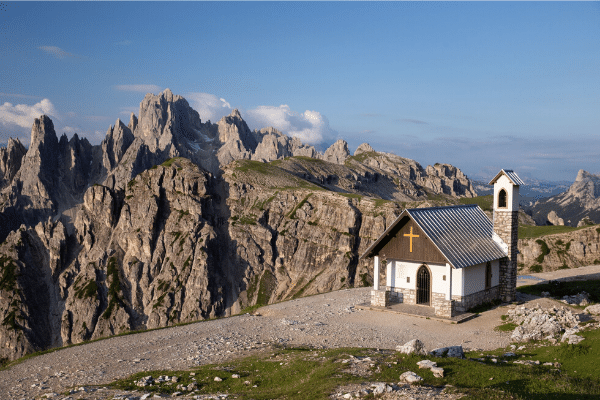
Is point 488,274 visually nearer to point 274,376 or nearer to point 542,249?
point 274,376

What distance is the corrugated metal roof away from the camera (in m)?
33.7

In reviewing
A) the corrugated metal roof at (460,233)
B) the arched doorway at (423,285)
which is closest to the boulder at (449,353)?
the corrugated metal roof at (460,233)

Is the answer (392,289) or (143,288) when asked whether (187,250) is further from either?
(392,289)

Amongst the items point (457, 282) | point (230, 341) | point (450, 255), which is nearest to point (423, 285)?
point (457, 282)

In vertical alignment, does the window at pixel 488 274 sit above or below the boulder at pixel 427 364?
above

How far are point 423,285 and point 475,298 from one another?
4129mm

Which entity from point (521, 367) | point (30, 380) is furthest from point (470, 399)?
point (30, 380)

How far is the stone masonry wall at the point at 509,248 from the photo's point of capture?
37.7 metres

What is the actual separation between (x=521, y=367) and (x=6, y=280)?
17597cm

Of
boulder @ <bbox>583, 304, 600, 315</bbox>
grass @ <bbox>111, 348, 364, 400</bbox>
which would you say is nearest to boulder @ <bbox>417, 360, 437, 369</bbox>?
grass @ <bbox>111, 348, 364, 400</bbox>

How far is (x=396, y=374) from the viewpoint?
17219mm

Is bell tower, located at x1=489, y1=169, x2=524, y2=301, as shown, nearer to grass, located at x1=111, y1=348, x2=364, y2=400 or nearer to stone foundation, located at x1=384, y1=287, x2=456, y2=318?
stone foundation, located at x1=384, y1=287, x2=456, y2=318

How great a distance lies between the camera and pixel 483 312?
35031 mm

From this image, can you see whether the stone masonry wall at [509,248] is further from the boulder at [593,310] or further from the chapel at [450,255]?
the boulder at [593,310]
